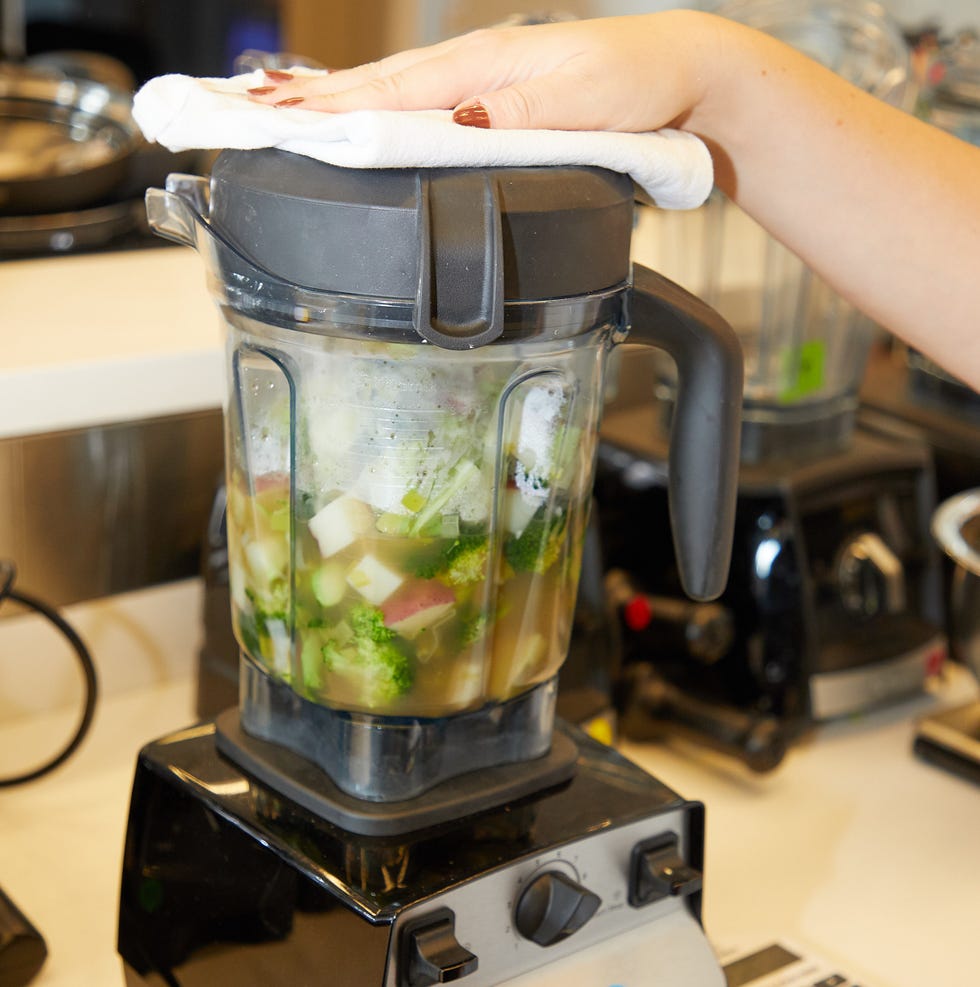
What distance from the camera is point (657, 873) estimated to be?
0.62 m

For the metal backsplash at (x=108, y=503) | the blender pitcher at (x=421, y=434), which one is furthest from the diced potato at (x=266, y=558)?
the metal backsplash at (x=108, y=503)

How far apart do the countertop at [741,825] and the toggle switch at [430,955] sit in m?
0.08

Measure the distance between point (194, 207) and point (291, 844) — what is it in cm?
29

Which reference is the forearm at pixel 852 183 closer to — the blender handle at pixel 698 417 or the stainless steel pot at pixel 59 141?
the blender handle at pixel 698 417

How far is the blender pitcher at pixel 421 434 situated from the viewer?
0.50 metres

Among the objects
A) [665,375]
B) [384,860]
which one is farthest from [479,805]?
[665,375]

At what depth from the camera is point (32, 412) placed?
2.84ft

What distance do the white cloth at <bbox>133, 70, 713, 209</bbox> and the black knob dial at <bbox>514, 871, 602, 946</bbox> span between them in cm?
32

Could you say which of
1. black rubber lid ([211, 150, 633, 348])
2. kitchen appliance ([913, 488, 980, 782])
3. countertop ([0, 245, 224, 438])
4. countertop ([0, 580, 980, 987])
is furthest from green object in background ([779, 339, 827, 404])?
black rubber lid ([211, 150, 633, 348])

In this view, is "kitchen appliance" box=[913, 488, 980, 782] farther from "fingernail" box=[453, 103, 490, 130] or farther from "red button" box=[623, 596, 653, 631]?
"fingernail" box=[453, 103, 490, 130]

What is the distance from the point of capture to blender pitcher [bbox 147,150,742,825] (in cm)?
50

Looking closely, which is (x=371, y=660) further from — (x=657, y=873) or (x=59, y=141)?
(x=59, y=141)

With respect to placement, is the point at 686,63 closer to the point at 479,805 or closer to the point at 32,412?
the point at 479,805

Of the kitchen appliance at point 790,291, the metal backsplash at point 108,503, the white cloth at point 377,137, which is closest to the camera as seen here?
the white cloth at point 377,137
